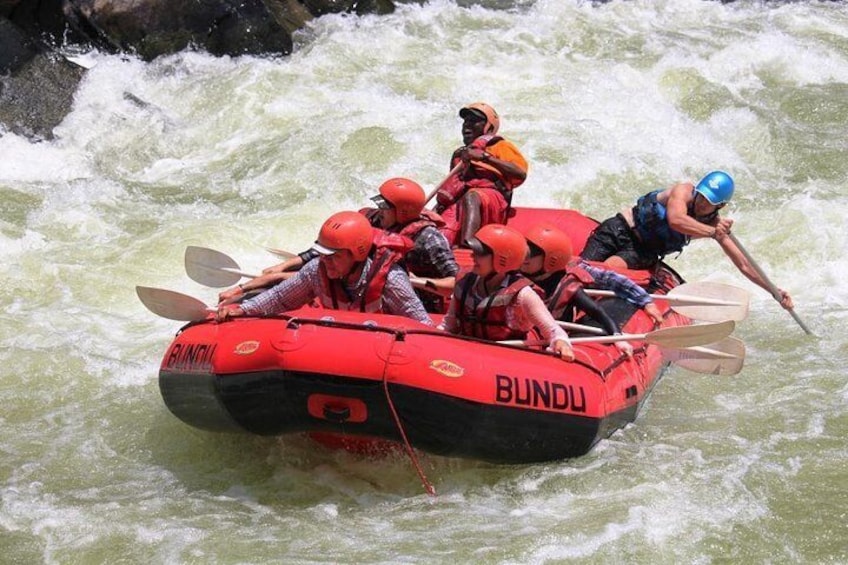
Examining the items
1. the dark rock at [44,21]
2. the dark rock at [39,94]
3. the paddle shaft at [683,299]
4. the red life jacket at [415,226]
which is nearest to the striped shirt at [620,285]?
the paddle shaft at [683,299]

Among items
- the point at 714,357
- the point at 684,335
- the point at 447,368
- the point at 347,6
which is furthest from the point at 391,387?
the point at 347,6

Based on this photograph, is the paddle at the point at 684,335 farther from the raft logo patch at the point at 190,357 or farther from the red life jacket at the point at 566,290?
the raft logo patch at the point at 190,357

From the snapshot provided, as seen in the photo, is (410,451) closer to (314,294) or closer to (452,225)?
(314,294)

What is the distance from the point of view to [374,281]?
18.7 feet

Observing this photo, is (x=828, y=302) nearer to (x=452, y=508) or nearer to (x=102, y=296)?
(x=452, y=508)

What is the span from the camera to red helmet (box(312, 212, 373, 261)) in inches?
215

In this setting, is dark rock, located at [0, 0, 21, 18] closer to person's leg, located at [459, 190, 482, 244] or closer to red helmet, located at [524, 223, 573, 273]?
person's leg, located at [459, 190, 482, 244]

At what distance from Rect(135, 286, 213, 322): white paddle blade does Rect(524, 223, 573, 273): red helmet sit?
1671mm

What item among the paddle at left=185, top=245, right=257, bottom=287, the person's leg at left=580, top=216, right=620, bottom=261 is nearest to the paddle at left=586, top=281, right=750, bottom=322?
the person's leg at left=580, top=216, right=620, bottom=261

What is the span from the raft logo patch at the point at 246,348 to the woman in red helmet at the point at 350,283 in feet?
1.02

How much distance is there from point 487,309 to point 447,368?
1.66ft

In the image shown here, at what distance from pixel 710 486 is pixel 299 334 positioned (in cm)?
200

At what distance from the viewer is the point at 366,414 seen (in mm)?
5223

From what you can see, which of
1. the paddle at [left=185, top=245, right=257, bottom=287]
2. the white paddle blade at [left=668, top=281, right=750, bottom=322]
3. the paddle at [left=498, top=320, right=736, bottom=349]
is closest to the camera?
the paddle at [left=498, top=320, right=736, bottom=349]
